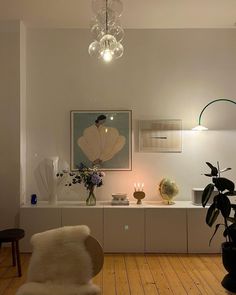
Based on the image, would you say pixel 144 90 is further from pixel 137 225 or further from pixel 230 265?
pixel 230 265

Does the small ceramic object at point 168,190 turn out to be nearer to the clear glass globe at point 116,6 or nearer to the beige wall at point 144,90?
the beige wall at point 144,90

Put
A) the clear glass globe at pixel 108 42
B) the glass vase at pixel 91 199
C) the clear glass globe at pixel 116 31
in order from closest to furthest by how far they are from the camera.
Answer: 1. the clear glass globe at pixel 108 42
2. the clear glass globe at pixel 116 31
3. the glass vase at pixel 91 199

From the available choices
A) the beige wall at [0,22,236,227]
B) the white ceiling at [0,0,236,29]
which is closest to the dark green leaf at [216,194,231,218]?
the beige wall at [0,22,236,227]

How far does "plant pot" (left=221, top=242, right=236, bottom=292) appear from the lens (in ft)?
10.2

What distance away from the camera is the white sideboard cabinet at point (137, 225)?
4152 millimetres

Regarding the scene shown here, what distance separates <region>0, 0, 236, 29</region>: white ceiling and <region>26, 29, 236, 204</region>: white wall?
0.22 m

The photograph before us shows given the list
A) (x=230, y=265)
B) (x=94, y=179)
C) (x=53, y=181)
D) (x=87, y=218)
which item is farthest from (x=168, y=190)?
(x=53, y=181)

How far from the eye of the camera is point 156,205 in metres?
4.32

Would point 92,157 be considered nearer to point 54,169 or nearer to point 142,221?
point 54,169

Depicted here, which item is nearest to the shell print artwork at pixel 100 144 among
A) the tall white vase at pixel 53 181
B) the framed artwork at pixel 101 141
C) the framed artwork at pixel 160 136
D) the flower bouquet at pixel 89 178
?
the framed artwork at pixel 101 141

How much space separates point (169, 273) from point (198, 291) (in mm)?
502

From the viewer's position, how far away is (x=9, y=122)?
4.39m

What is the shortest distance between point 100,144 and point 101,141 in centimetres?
5

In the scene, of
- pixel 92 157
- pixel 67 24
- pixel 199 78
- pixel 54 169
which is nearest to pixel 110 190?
pixel 92 157
